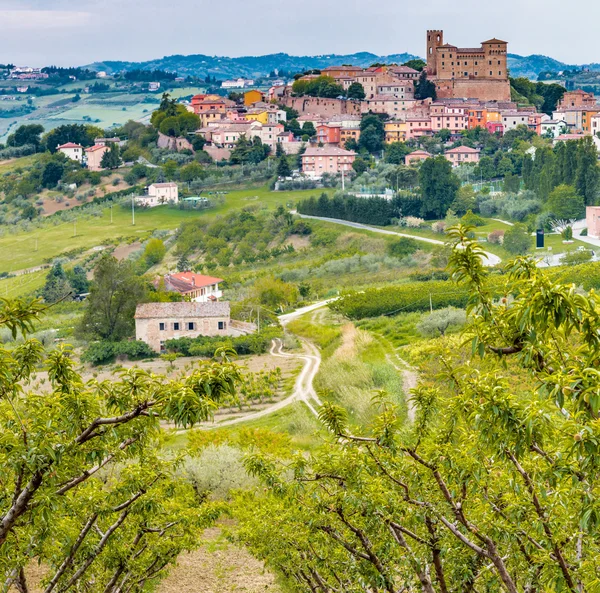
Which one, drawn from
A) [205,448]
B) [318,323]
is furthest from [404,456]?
[318,323]

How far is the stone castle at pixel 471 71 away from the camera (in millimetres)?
77188

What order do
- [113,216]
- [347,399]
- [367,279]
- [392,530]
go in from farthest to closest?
[113,216]
[367,279]
[347,399]
[392,530]

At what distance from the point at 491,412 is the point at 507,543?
2005 mm

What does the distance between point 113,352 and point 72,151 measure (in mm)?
49252

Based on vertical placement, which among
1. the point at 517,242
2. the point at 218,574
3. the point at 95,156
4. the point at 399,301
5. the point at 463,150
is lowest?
the point at 399,301

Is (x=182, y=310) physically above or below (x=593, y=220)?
below

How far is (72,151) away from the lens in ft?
259

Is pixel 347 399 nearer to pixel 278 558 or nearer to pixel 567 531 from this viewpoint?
pixel 278 558

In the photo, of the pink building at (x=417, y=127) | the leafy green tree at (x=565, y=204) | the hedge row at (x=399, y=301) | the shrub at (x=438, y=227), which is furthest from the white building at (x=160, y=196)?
the hedge row at (x=399, y=301)

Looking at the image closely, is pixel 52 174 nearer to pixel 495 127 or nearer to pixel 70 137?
pixel 70 137

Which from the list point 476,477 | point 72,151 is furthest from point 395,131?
point 476,477

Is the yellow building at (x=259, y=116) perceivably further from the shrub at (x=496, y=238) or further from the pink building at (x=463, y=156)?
the shrub at (x=496, y=238)

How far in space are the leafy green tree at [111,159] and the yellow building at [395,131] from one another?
18000 millimetres

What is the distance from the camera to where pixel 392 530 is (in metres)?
8.43
